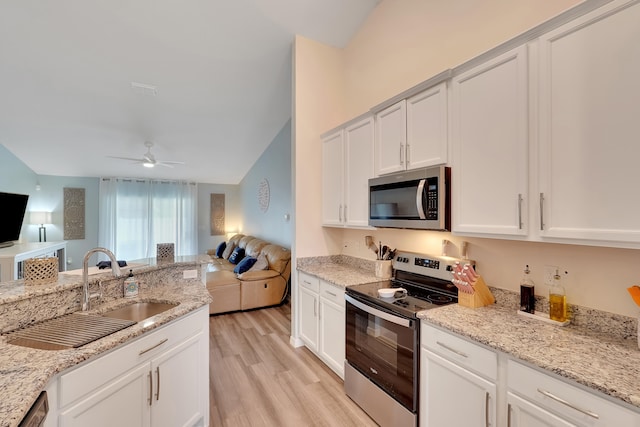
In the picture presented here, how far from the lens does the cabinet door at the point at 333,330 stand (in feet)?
7.91

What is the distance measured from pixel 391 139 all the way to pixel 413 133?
0.78 ft

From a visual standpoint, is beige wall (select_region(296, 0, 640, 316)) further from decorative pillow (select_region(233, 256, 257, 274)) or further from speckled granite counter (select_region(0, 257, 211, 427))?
decorative pillow (select_region(233, 256, 257, 274))

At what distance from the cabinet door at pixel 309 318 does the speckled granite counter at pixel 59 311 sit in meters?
1.08

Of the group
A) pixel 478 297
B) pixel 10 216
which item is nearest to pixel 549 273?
pixel 478 297

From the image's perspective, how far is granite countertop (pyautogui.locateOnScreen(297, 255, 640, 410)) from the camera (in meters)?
1.02

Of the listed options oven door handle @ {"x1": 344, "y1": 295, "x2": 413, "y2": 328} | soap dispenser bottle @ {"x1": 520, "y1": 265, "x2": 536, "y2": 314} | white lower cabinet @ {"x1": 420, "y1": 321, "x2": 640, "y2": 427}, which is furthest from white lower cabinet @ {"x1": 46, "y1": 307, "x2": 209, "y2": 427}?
soap dispenser bottle @ {"x1": 520, "y1": 265, "x2": 536, "y2": 314}

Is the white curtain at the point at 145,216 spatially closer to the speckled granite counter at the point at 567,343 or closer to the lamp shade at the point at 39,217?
the lamp shade at the point at 39,217

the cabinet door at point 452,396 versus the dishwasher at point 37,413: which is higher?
the dishwasher at point 37,413

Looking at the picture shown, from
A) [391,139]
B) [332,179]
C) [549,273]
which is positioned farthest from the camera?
[332,179]

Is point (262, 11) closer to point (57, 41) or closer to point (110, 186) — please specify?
point (57, 41)

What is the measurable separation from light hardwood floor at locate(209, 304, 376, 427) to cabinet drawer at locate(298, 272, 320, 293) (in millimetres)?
701

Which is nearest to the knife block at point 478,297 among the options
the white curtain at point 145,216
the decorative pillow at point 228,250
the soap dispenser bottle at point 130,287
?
the soap dispenser bottle at point 130,287

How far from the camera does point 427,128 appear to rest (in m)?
1.98

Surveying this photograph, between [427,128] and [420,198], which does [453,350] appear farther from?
[427,128]
